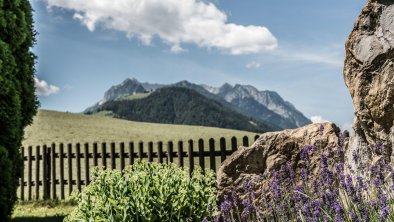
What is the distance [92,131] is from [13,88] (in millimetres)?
43014

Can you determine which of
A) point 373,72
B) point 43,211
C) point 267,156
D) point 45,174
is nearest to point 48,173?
point 45,174

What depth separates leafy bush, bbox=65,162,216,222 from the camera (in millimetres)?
6430

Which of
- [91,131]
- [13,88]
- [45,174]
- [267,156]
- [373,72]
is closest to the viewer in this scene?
[373,72]

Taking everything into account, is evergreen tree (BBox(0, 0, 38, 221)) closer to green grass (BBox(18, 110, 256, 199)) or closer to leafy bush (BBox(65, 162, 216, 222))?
leafy bush (BBox(65, 162, 216, 222))

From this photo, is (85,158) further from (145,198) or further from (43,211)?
(145,198)

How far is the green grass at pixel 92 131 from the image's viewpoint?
154 feet

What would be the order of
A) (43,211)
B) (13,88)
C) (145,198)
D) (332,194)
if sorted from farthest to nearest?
(43,211), (13,88), (145,198), (332,194)

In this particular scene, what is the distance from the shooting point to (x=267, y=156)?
753cm

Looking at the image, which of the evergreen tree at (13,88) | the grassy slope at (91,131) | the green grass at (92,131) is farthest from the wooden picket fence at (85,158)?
the green grass at (92,131)

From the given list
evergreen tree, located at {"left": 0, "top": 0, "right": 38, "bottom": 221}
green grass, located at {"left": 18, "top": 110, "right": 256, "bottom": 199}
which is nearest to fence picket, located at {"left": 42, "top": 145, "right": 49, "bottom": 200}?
evergreen tree, located at {"left": 0, "top": 0, "right": 38, "bottom": 221}

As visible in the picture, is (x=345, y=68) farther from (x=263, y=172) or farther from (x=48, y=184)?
(x=48, y=184)

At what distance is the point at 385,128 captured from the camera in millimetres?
6004

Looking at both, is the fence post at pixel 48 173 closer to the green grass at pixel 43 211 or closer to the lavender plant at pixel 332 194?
the green grass at pixel 43 211

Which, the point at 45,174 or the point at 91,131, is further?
the point at 91,131
